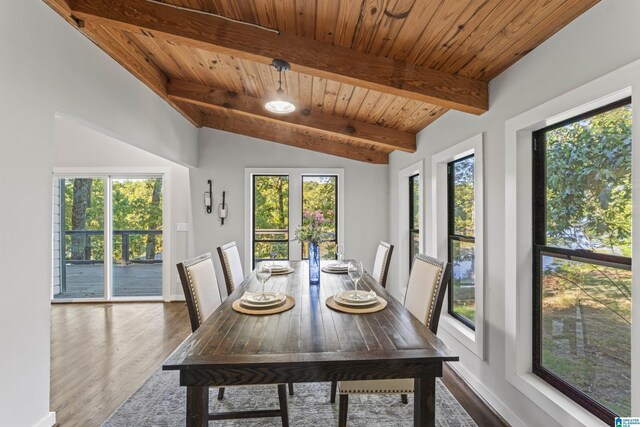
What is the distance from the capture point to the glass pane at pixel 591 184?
136 cm

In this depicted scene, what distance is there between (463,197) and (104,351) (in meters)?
3.74

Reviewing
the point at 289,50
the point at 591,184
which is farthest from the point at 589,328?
the point at 289,50

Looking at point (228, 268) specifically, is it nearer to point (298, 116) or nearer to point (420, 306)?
point (420, 306)

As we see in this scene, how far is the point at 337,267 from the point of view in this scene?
2.86 m

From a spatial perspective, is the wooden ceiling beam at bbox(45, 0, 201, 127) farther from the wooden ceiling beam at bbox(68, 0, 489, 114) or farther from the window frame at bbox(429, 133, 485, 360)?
the window frame at bbox(429, 133, 485, 360)

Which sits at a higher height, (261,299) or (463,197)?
(463,197)

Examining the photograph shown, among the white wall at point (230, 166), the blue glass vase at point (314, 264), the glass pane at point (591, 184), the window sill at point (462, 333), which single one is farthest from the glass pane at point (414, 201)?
the glass pane at point (591, 184)

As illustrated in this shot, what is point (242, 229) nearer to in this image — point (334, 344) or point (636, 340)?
point (334, 344)

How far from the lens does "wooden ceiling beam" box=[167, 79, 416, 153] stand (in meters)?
3.32

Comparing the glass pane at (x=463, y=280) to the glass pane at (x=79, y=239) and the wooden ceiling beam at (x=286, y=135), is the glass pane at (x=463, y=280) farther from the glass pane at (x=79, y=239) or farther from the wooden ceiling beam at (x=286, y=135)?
the glass pane at (x=79, y=239)

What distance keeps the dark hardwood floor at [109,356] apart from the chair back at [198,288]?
1.05 metres

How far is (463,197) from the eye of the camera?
2750 millimetres

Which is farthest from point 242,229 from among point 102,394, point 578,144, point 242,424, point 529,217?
point 578,144

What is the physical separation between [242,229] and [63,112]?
2.78 metres
